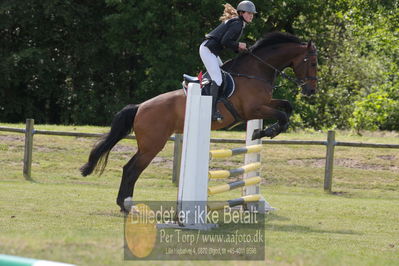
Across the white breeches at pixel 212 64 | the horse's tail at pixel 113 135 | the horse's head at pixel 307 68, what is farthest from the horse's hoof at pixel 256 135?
the horse's tail at pixel 113 135

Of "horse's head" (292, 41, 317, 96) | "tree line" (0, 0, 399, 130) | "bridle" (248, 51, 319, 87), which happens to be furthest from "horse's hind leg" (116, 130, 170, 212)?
"tree line" (0, 0, 399, 130)

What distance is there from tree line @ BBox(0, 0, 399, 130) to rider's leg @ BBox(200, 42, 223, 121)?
14.6 meters

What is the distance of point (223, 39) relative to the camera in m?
8.70

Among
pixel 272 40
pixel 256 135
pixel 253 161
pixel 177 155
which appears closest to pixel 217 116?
pixel 256 135

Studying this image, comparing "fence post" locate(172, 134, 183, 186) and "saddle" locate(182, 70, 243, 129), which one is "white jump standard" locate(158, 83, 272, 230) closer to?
"saddle" locate(182, 70, 243, 129)

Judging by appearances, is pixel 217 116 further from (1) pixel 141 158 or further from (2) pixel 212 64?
(1) pixel 141 158

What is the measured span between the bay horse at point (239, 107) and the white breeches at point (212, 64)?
0.30 m

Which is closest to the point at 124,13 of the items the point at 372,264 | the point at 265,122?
the point at 265,122

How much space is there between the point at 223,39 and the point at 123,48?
1650 cm

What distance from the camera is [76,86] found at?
26578mm

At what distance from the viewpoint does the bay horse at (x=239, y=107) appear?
29.9 ft

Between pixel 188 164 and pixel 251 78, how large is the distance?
2.14 meters

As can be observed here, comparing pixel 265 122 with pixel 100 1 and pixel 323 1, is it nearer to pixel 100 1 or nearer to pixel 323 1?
pixel 323 1

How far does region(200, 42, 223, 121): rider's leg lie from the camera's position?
892cm
